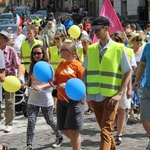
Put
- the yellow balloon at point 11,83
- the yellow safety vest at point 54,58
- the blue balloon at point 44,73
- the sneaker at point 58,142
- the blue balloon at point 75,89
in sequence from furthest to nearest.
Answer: the yellow safety vest at point 54,58 < the sneaker at point 58,142 < the yellow balloon at point 11,83 < the blue balloon at point 44,73 < the blue balloon at point 75,89

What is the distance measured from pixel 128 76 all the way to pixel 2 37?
9.37ft

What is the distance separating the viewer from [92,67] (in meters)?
6.56

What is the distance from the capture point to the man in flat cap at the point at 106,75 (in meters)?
6.42

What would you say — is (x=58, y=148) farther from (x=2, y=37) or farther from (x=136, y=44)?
(x=136, y=44)

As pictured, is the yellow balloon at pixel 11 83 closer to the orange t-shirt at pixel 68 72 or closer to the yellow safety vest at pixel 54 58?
the orange t-shirt at pixel 68 72

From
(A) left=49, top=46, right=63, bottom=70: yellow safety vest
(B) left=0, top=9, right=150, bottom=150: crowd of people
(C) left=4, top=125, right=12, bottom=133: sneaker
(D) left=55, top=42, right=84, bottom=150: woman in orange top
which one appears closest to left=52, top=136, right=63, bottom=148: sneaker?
(B) left=0, top=9, right=150, bottom=150: crowd of people

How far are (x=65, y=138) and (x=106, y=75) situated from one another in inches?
95.1

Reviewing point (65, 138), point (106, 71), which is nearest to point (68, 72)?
point (106, 71)

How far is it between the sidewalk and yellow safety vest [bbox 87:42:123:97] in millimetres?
1609

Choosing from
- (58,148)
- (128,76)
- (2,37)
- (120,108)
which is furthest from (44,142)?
(128,76)

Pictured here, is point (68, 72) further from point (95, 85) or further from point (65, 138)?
point (65, 138)

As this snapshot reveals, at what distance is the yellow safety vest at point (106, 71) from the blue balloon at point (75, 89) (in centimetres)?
26

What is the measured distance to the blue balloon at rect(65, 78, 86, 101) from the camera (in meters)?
6.26

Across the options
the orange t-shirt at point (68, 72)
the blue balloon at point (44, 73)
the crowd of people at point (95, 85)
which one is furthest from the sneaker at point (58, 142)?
the blue balloon at point (44, 73)
